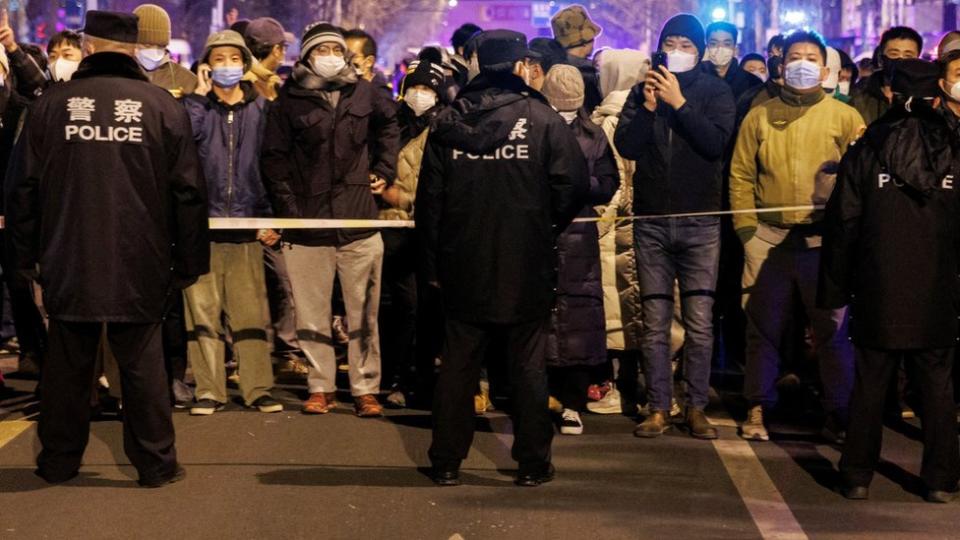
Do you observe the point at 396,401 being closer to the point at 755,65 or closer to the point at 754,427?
the point at 754,427

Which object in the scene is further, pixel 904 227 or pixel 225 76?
pixel 225 76

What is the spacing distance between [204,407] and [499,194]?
3126 millimetres

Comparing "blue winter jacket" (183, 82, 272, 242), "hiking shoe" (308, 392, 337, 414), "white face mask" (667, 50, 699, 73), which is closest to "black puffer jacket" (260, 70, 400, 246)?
"blue winter jacket" (183, 82, 272, 242)

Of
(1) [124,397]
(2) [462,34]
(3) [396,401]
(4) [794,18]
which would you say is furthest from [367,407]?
(4) [794,18]

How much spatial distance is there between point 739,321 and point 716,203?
9.73 feet

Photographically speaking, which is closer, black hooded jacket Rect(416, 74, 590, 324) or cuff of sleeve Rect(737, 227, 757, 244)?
black hooded jacket Rect(416, 74, 590, 324)

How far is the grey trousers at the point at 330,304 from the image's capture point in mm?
10898

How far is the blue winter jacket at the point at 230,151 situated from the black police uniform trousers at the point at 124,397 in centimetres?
218

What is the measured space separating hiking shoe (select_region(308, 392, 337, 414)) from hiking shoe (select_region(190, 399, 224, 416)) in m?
0.59

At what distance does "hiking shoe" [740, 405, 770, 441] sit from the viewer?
10109mm

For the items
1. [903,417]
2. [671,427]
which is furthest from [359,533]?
[903,417]

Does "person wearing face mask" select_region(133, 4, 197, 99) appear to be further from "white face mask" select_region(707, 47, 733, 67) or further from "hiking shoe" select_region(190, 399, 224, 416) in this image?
"white face mask" select_region(707, 47, 733, 67)

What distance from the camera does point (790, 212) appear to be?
1005 cm

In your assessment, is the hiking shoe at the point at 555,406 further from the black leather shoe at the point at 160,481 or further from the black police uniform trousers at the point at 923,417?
the black leather shoe at the point at 160,481
